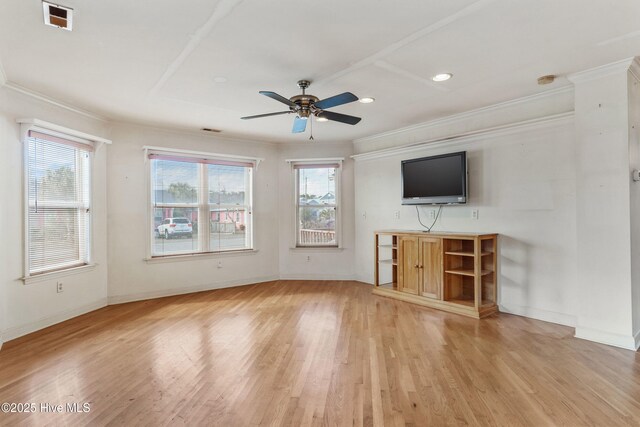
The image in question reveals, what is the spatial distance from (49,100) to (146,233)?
2044mm

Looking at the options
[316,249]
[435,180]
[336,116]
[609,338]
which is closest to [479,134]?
[435,180]

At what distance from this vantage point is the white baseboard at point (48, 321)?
3.47 m

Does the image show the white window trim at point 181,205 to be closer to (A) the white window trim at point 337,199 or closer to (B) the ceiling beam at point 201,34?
(A) the white window trim at point 337,199

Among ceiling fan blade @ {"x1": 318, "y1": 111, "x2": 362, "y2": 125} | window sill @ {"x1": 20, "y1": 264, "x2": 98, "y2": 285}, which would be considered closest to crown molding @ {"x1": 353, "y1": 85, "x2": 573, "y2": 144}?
ceiling fan blade @ {"x1": 318, "y1": 111, "x2": 362, "y2": 125}

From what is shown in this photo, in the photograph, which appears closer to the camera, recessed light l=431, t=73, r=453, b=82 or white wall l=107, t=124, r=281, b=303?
recessed light l=431, t=73, r=453, b=82

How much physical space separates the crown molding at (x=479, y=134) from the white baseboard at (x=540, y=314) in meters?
2.09

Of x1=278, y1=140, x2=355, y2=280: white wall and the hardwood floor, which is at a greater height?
x1=278, y1=140, x2=355, y2=280: white wall

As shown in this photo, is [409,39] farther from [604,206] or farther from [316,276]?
[316,276]

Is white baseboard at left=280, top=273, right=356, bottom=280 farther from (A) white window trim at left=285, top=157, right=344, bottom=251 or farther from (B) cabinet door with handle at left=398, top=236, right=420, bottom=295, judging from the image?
(B) cabinet door with handle at left=398, top=236, right=420, bottom=295

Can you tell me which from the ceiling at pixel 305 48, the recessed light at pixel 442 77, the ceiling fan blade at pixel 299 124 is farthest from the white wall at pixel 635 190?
the ceiling fan blade at pixel 299 124

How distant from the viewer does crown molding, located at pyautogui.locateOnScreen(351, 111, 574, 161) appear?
12.2ft

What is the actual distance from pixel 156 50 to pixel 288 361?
9.07ft

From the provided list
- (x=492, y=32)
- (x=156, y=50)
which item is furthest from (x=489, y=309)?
(x=156, y=50)

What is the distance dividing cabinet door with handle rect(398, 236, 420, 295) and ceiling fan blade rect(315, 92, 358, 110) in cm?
243
